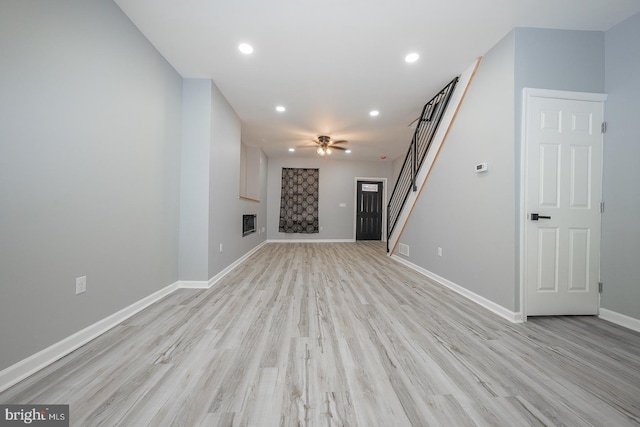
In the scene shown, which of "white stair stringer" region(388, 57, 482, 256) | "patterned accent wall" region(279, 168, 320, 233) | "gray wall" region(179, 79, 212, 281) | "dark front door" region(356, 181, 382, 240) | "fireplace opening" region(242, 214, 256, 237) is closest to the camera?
"white stair stringer" region(388, 57, 482, 256)

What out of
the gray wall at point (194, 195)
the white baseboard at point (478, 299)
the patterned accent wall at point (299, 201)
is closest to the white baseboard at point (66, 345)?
the gray wall at point (194, 195)

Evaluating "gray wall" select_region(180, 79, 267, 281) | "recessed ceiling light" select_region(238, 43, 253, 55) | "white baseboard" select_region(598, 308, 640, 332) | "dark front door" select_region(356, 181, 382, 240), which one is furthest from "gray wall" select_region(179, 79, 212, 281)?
"dark front door" select_region(356, 181, 382, 240)

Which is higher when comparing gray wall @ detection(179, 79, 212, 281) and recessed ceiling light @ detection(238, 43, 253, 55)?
recessed ceiling light @ detection(238, 43, 253, 55)

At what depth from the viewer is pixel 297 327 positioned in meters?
1.80

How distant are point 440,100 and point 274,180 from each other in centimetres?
507

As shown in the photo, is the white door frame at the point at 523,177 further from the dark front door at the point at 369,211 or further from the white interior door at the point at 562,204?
the dark front door at the point at 369,211

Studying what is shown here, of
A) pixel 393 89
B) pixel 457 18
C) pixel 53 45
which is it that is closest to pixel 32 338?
pixel 53 45

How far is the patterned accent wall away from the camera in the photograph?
7.06m

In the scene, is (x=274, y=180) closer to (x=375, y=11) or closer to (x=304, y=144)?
(x=304, y=144)

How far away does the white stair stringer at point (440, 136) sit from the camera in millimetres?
2627

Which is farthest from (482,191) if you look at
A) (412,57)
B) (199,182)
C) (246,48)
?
(199,182)

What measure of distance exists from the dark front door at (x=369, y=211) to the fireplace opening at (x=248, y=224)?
11.9ft

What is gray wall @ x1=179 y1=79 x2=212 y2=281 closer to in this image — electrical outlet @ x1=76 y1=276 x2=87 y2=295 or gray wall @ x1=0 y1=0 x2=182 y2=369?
gray wall @ x1=0 y1=0 x2=182 y2=369

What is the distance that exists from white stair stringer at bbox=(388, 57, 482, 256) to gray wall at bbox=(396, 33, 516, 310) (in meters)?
0.08
